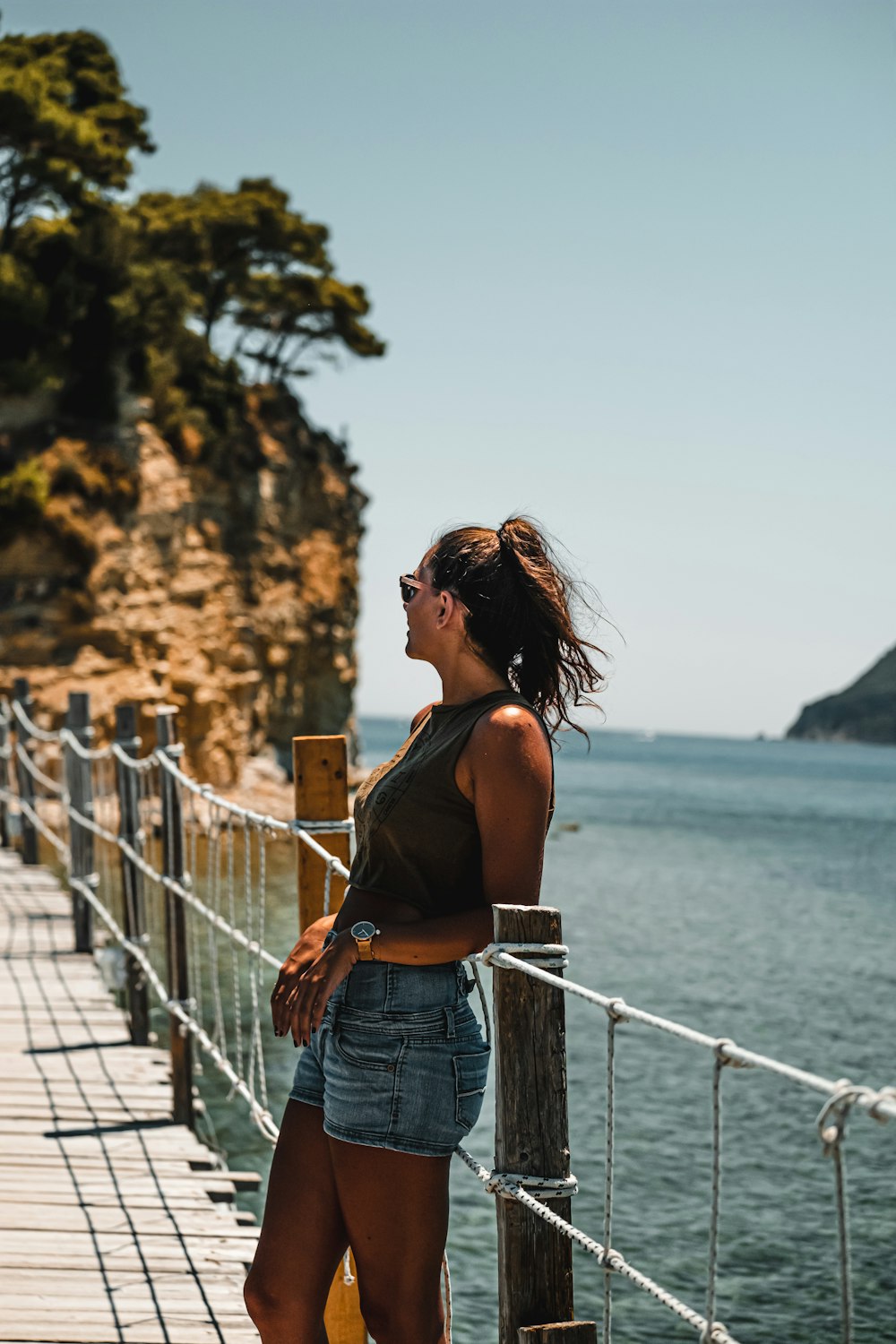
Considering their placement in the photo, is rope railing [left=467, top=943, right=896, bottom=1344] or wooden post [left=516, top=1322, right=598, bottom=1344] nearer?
rope railing [left=467, top=943, right=896, bottom=1344]

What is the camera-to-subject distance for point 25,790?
36.1 feet

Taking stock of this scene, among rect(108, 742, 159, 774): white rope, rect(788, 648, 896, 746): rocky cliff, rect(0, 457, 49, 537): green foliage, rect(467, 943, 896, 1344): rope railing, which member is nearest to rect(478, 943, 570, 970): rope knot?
rect(467, 943, 896, 1344): rope railing

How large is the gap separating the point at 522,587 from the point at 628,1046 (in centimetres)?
1158

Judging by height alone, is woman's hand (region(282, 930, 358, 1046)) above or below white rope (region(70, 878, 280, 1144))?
above

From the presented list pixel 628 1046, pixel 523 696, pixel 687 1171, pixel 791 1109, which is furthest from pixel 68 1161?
pixel 628 1046

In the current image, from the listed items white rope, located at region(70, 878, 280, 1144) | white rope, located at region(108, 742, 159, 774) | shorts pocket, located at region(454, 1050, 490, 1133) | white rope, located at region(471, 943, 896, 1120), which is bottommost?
Result: white rope, located at region(70, 878, 280, 1144)

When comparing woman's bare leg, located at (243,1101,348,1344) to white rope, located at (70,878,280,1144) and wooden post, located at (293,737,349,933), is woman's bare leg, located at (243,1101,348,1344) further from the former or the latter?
wooden post, located at (293,737,349,933)

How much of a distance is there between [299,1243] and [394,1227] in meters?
0.20

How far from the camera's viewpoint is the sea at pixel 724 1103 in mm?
7566

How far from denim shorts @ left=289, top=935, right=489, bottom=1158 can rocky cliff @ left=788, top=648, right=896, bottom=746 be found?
181697mm

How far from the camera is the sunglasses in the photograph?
2330mm

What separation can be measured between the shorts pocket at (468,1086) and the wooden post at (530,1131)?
53mm

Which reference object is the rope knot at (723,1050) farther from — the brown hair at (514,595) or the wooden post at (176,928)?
the wooden post at (176,928)

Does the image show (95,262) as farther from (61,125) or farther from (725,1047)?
(725,1047)
